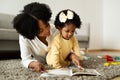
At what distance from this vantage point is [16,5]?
8.80 feet

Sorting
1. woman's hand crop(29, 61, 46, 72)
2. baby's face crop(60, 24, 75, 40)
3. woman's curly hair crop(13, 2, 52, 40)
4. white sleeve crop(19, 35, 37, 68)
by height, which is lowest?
woman's hand crop(29, 61, 46, 72)

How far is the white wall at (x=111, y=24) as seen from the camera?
3.91m

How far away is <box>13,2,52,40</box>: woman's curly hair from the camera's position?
1090mm

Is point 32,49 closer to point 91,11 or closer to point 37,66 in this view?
point 37,66

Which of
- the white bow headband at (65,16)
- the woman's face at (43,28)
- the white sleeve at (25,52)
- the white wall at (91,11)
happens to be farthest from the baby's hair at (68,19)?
the white wall at (91,11)

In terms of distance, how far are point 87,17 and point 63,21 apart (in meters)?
2.65

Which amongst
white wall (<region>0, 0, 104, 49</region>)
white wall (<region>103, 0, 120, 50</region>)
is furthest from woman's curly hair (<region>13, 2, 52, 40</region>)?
white wall (<region>103, 0, 120, 50</region>)

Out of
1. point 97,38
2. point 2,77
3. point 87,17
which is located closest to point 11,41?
point 2,77

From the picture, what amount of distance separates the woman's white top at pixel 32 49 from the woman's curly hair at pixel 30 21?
0.08m

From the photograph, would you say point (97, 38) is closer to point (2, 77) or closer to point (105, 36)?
point (105, 36)

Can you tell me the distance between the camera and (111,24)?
3998 mm

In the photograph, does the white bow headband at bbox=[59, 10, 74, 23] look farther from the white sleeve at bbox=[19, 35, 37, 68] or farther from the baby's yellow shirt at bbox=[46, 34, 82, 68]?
the white sleeve at bbox=[19, 35, 37, 68]

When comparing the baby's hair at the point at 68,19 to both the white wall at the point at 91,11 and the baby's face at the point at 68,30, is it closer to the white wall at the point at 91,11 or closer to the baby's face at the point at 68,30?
the baby's face at the point at 68,30

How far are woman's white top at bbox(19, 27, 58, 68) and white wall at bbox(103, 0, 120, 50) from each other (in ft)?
9.25
